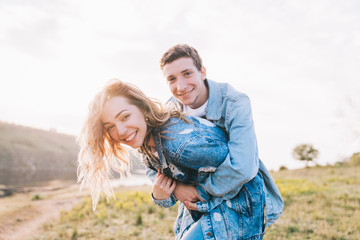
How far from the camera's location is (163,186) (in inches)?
84.8

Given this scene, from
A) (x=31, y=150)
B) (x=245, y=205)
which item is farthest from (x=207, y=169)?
(x=31, y=150)

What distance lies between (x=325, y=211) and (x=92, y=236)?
572cm

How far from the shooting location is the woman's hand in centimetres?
215

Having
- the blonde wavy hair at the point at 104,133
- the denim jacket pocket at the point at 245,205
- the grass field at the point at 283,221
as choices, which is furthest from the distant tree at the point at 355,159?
the blonde wavy hair at the point at 104,133

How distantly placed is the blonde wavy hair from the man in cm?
37

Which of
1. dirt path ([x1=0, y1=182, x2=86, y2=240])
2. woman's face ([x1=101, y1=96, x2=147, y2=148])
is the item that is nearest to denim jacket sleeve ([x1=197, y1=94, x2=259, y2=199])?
woman's face ([x1=101, y1=96, x2=147, y2=148])

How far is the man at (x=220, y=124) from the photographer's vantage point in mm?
1866

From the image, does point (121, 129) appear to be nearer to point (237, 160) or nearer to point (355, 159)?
point (237, 160)

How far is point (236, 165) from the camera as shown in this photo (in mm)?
1833

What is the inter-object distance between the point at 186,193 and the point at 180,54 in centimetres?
125

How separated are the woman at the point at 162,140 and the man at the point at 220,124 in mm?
79

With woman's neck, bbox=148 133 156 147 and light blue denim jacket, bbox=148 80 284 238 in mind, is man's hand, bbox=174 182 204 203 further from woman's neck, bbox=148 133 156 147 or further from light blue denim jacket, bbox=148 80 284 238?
woman's neck, bbox=148 133 156 147

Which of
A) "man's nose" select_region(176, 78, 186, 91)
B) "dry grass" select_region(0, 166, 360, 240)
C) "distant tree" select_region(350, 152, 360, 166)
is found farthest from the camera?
"distant tree" select_region(350, 152, 360, 166)

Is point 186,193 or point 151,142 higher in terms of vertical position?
point 151,142
